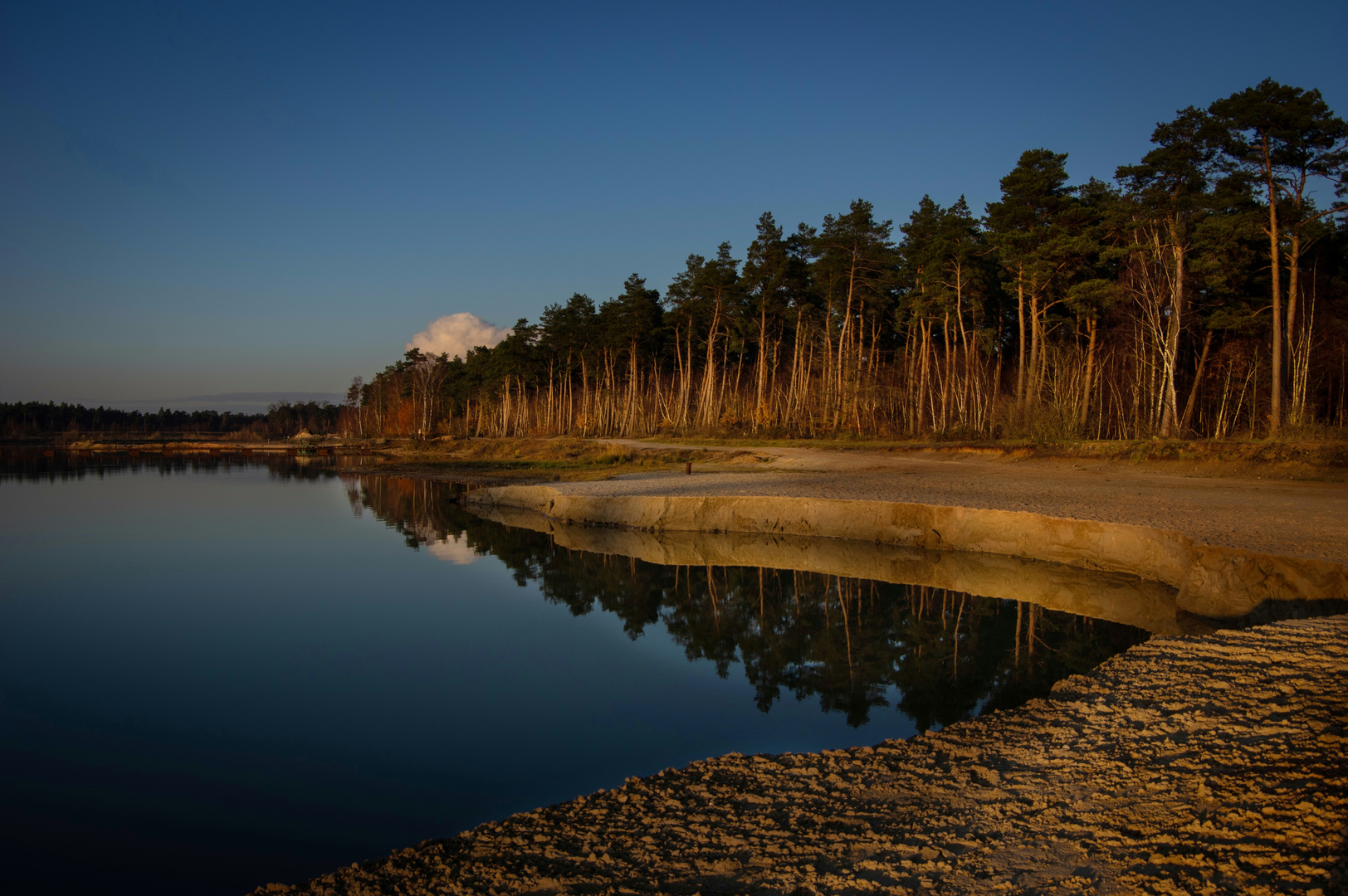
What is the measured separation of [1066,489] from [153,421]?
194 meters

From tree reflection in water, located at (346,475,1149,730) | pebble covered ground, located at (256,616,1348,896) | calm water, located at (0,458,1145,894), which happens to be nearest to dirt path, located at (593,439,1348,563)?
tree reflection in water, located at (346,475,1149,730)

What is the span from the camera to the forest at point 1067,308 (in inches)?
856

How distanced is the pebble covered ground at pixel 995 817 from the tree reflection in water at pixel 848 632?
5.78ft

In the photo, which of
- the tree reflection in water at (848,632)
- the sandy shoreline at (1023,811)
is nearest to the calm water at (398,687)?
the tree reflection in water at (848,632)

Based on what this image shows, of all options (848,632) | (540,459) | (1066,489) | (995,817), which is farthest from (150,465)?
(995,817)

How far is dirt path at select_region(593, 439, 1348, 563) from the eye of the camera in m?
10.4

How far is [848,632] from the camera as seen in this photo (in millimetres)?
9617

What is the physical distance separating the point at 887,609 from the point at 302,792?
788cm

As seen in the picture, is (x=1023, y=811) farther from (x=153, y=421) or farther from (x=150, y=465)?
(x=153, y=421)

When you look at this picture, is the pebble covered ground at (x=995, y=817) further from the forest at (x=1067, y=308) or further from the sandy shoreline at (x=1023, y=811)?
the forest at (x=1067, y=308)

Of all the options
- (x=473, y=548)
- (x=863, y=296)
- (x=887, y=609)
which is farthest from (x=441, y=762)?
(x=863, y=296)

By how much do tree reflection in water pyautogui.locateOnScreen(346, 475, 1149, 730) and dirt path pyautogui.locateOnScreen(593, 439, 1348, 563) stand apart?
2961 mm

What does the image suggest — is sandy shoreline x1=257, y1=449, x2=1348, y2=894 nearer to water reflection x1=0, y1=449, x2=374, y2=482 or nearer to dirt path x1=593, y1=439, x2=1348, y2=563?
dirt path x1=593, y1=439, x2=1348, y2=563

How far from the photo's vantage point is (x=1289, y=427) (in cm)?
1820
